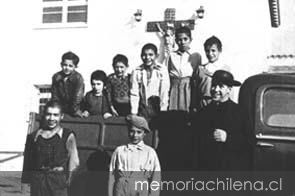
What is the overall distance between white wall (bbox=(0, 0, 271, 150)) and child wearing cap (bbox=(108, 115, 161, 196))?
5216mm

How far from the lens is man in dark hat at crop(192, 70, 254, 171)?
407 cm

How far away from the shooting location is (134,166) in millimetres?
4301

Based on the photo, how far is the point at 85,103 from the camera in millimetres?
5660

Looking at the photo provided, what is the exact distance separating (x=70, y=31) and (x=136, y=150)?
6.96 meters

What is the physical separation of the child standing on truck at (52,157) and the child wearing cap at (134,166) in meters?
0.51

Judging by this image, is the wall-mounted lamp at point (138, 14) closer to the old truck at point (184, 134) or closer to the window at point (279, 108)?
the old truck at point (184, 134)

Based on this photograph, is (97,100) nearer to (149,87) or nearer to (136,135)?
(149,87)

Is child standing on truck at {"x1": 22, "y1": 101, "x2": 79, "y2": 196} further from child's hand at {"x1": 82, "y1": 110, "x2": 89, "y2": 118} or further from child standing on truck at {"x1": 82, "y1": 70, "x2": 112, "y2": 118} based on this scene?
child standing on truck at {"x1": 82, "y1": 70, "x2": 112, "y2": 118}

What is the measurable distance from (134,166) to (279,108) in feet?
4.28

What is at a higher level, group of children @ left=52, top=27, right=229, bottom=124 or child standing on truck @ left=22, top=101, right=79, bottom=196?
group of children @ left=52, top=27, right=229, bottom=124

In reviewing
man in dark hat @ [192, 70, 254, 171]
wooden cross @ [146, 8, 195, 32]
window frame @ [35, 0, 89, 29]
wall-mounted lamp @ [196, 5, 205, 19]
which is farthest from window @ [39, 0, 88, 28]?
man in dark hat @ [192, 70, 254, 171]

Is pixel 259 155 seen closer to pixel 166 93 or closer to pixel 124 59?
pixel 166 93

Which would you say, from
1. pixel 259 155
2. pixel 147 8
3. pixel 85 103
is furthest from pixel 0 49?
pixel 259 155

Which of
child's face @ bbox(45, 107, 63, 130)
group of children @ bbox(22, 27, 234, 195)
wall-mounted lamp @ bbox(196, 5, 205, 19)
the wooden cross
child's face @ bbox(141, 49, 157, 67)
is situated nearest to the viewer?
child's face @ bbox(45, 107, 63, 130)
